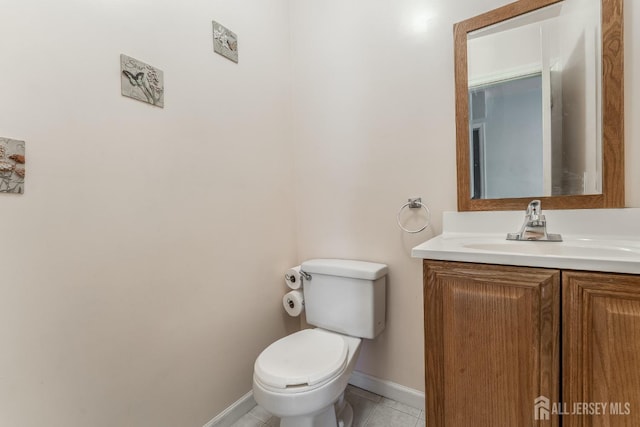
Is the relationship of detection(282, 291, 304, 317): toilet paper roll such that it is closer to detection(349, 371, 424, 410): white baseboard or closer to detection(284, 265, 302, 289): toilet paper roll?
detection(284, 265, 302, 289): toilet paper roll

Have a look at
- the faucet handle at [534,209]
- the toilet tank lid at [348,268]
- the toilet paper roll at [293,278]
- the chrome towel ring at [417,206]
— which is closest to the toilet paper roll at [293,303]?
the toilet paper roll at [293,278]

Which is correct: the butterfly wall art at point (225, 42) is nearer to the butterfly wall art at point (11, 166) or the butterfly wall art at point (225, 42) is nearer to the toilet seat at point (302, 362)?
the butterfly wall art at point (11, 166)

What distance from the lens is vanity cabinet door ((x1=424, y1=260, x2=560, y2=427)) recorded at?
757 millimetres

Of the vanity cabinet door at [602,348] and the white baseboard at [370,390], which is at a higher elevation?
the vanity cabinet door at [602,348]

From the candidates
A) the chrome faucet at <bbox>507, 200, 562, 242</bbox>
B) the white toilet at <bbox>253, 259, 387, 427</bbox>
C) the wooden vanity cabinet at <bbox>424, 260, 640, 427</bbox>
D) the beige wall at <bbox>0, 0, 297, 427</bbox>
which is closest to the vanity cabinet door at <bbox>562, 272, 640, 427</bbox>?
the wooden vanity cabinet at <bbox>424, 260, 640, 427</bbox>

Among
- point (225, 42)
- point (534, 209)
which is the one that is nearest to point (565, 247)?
point (534, 209)

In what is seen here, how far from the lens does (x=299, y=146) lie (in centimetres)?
174

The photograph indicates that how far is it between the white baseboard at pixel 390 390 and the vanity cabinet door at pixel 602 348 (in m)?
0.80

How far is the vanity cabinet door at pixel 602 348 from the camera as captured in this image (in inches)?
26.2

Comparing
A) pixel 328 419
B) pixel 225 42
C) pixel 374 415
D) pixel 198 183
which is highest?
pixel 225 42

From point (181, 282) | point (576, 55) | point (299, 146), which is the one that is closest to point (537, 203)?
point (576, 55)

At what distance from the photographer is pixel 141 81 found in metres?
1.04

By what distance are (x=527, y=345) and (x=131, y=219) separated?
132 centimetres

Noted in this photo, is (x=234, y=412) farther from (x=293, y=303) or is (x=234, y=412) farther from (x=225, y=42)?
(x=225, y=42)
